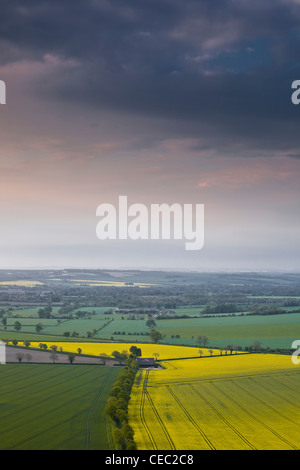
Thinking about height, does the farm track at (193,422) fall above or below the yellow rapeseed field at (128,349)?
above

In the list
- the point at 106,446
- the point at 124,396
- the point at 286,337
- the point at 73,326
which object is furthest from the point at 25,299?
the point at 106,446

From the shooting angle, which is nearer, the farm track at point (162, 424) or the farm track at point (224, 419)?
the farm track at point (162, 424)

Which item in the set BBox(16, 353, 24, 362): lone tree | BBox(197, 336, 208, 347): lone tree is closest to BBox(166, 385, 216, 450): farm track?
BBox(16, 353, 24, 362): lone tree

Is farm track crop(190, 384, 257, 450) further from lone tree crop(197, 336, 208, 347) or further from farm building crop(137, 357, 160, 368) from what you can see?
lone tree crop(197, 336, 208, 347)

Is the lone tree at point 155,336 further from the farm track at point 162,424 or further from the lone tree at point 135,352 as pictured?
the farm track at point 162,424

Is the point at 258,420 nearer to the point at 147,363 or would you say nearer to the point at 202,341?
the point at 147,363

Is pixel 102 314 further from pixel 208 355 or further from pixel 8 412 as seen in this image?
pixel 8 412

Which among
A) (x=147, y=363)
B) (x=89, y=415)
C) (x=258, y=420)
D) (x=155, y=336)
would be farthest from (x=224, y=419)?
(x=155, y=336)

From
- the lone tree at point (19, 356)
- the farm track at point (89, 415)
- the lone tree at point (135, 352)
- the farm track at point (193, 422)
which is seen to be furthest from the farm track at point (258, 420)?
the lone tree at point (19, 356)
